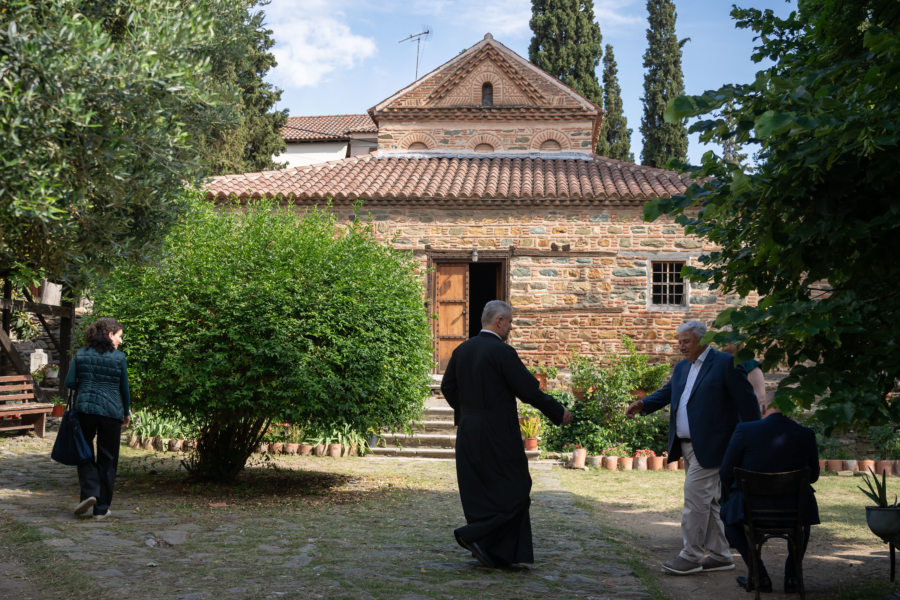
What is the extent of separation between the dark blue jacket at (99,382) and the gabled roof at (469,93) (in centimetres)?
1235

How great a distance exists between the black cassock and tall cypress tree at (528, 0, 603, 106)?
20398 mm

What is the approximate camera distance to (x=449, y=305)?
16.3 m

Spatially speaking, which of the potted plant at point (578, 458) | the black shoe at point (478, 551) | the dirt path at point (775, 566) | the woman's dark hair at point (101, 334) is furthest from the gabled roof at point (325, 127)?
the black shoe at point (478, 551)

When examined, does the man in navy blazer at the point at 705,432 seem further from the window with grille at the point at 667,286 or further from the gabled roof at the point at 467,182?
the window with grille at the point at 667,286

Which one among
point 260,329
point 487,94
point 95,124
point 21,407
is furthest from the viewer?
point 487,94

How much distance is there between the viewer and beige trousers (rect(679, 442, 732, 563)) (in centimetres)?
595

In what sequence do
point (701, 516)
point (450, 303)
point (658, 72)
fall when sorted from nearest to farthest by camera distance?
point (701, 516) < point (450, 303) < point (658, 72)

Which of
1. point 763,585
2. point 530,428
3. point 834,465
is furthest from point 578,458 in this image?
point 763,585

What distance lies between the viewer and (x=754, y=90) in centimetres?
335

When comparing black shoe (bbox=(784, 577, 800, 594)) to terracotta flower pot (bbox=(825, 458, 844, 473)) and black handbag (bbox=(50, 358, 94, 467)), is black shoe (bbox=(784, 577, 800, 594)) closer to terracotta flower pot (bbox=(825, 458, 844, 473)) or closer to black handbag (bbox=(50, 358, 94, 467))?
black handbag (bbox=(50, 358, 94, 467))

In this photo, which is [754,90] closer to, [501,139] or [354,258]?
[354,258]

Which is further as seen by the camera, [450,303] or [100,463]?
[450,303]

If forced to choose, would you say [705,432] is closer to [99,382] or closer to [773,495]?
[773,495]

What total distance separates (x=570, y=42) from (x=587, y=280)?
1221cm
